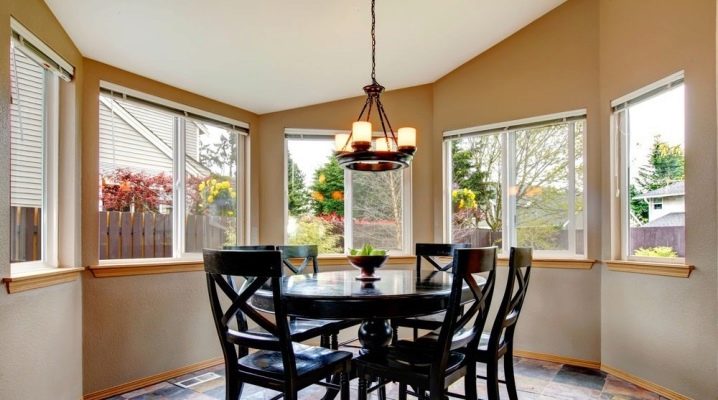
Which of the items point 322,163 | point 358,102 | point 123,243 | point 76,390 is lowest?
point 76,390

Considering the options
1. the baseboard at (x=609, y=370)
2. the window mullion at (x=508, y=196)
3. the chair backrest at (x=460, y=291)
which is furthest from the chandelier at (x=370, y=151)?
the baseboard at (x=609, y=370)

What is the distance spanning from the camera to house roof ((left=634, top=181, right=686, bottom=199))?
2758 millimetres

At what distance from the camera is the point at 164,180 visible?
10.8ft

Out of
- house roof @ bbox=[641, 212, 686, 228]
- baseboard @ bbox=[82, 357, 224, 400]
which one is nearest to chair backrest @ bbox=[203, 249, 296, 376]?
baseboard @ bbox=[82, 357, 224, 400]

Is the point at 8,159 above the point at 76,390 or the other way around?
above

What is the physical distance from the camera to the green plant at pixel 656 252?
2826 millimetres

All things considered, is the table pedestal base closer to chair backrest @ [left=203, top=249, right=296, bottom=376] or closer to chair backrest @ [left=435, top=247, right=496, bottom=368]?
chair backrest @ [left=435, top=247, right=496, bottom=368]

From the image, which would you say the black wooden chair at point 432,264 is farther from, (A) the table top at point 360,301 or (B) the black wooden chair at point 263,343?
(B) the black wooden chair at point 263,343

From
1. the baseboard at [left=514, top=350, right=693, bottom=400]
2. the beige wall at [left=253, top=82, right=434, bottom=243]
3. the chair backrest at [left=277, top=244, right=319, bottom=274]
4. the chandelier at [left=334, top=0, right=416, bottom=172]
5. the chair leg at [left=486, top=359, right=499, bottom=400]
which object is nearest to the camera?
the chair leg at [left=486, top=359, right=499, bottom=400]

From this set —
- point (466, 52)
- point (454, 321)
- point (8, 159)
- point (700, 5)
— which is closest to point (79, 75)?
point (8, 159)

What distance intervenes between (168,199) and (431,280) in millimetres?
2100

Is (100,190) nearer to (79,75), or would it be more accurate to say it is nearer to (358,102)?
(79,75)

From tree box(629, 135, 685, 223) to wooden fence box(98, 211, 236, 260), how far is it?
10.5 feet

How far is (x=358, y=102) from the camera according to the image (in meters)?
4.09
